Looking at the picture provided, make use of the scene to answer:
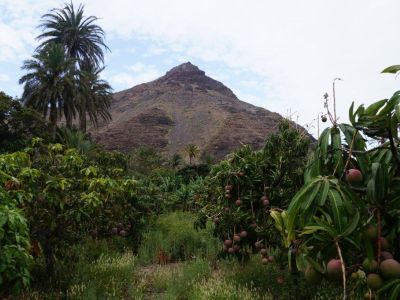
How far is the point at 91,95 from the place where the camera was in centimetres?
3656

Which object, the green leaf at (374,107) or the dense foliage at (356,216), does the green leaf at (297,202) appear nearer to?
the dense foliage at (356,216)

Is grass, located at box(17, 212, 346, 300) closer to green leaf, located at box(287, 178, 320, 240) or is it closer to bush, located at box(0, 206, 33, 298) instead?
bush, located at box(0, 206, 33, 298)

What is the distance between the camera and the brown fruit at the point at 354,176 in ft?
7.59

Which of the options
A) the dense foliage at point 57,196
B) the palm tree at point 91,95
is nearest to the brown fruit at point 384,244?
the dense foliage at point 57,196

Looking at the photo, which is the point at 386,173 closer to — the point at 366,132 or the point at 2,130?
the point at 366,132

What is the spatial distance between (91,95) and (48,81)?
5027 millimetres

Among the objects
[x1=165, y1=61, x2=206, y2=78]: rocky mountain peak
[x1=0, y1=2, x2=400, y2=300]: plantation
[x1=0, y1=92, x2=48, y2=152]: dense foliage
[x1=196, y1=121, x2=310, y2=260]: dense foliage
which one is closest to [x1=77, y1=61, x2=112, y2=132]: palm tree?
[x1=0, y1=92, x2=48, y2=152]: dense foliage

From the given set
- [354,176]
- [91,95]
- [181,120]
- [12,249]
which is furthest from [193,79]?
[354,176]

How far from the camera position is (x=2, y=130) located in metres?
25.8

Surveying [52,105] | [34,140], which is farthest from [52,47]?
[34,140]

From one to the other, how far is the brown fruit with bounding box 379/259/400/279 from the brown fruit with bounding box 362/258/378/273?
3 centimetres

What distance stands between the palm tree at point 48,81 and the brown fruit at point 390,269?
3117cm

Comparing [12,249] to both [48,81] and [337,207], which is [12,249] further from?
[48,81]

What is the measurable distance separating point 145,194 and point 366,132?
11328mm
